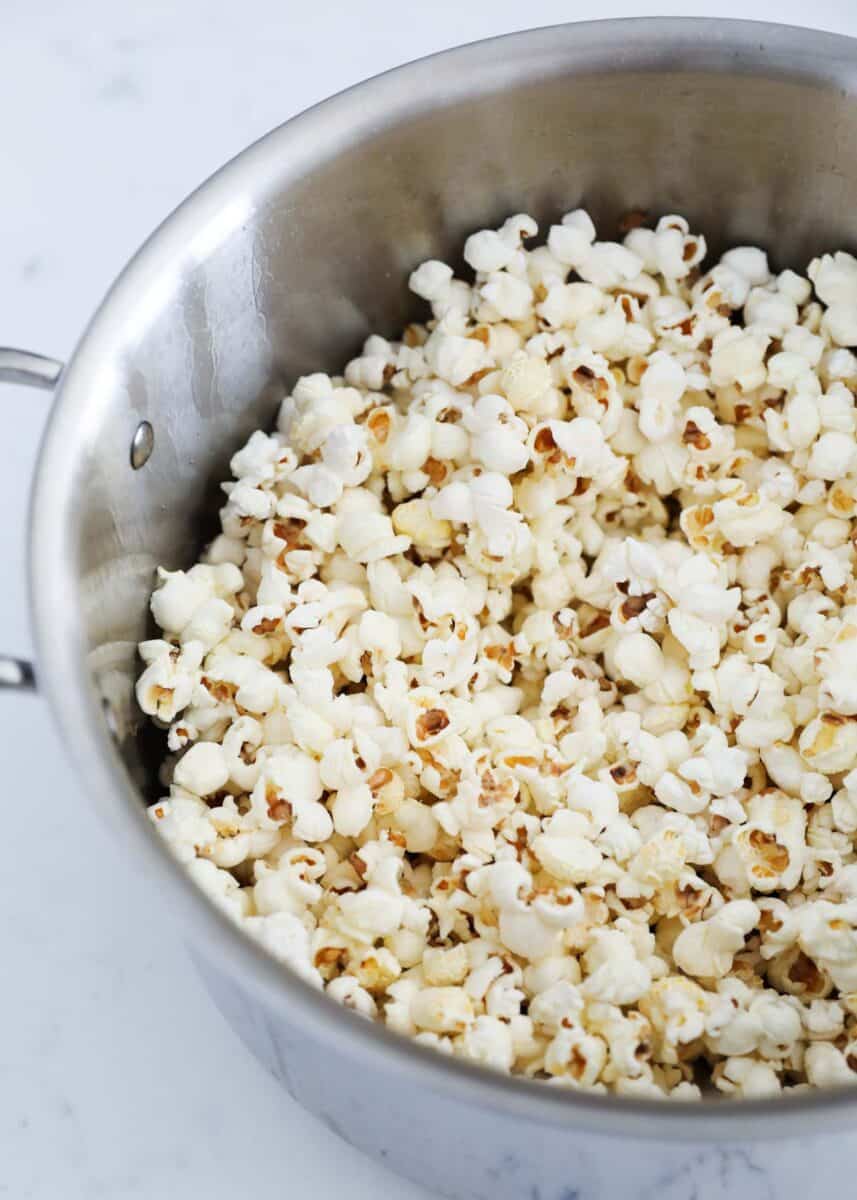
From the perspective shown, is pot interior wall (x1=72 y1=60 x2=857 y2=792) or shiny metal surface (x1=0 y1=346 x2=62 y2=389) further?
pot interior wall (x1=72 y1=60 x2=857 y2=792)

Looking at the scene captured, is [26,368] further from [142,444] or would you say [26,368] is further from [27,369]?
[142,444]

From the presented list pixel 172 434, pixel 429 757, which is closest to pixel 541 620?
pixel 429 757

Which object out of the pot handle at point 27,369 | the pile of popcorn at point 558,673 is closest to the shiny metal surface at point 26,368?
the pot handle at point 27,369

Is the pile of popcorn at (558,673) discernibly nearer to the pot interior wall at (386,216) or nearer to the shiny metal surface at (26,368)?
the pot interior wall at (386,216)

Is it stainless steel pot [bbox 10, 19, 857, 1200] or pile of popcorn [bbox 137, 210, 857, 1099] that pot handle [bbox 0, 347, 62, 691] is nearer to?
stainless steel pot [bbox 10, 19, 857, 1200]

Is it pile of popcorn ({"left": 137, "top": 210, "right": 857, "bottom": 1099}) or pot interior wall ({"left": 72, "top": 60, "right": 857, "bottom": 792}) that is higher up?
pot interior wall ({"left": 72, "top": 60, "right": 857, "bottom": 792})

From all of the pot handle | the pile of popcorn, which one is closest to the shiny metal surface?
the pot handle
